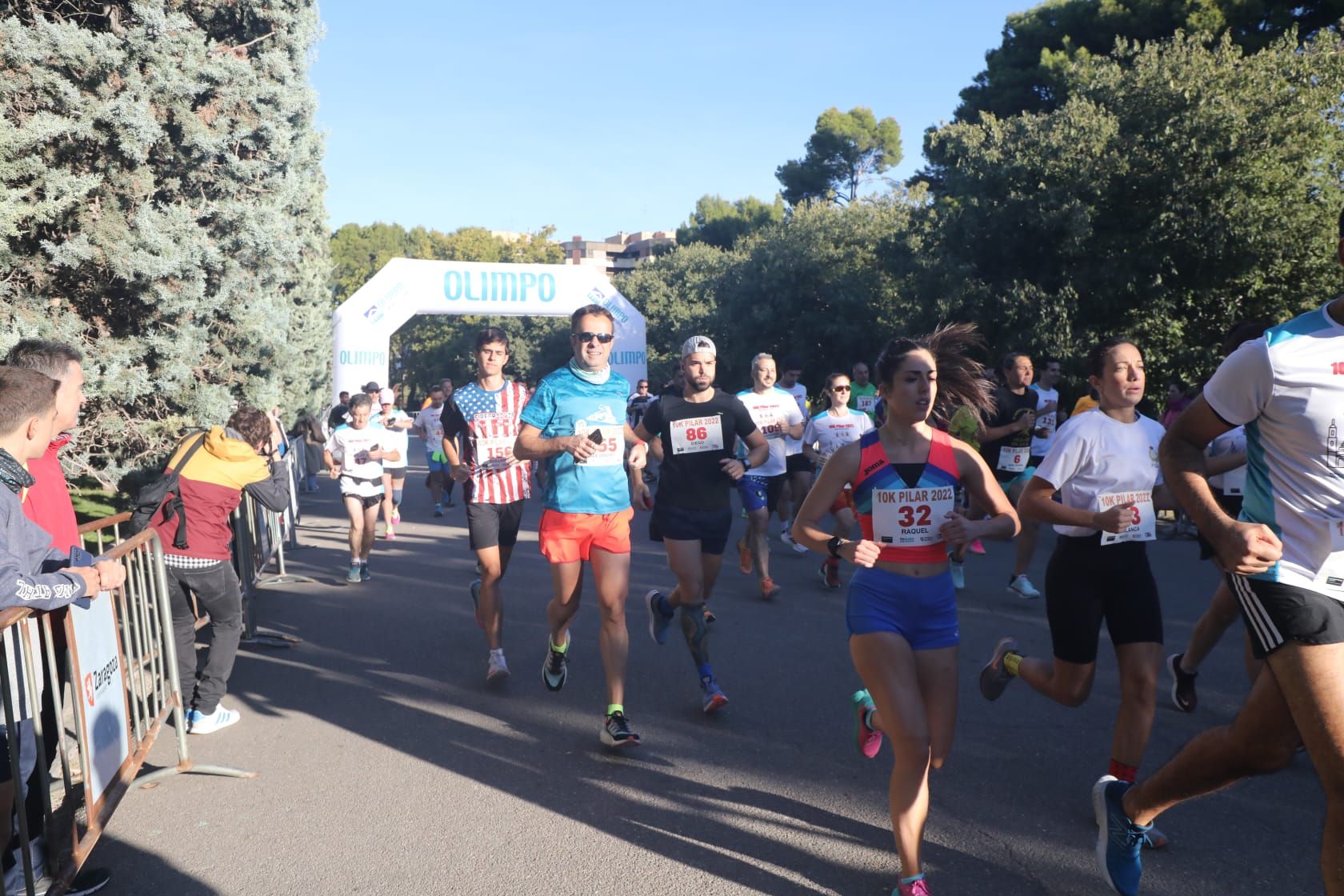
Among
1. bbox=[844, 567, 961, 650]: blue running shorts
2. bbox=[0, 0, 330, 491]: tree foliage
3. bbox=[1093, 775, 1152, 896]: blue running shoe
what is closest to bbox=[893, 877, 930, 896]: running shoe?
bbox=[1093, 775, 1152, 896]: blue running shoe

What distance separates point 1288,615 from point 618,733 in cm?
322

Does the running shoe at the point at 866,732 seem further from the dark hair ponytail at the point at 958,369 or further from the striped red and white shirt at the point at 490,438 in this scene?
the striped red and white shirt at the point at 490,438

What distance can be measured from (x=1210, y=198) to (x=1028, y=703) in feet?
47.8

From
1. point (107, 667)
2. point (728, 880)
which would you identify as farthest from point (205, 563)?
point (728, 880)

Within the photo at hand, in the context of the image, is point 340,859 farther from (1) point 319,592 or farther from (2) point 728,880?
(1) point 319,592

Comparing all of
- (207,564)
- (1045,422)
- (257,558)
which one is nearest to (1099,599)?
(207,564)

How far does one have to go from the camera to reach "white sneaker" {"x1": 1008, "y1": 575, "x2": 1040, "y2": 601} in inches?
358

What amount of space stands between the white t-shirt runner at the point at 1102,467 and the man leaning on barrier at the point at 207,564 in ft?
13.6

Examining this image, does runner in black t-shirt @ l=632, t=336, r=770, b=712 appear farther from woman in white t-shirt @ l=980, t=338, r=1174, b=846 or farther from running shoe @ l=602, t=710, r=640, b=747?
woman in white t-shirt @ l=980, t=338, r=1174, b=846

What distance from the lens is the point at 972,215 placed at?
68.1 ft

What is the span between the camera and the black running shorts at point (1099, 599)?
4.42 m

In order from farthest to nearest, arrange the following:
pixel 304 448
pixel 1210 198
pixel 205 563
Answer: pixel 304 448, pixel 1210 198, pixel 205 563

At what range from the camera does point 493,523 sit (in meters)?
6.98

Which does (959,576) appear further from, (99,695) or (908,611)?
(99,695)
